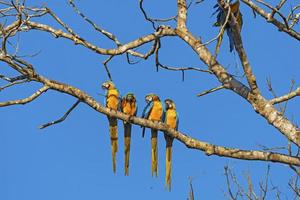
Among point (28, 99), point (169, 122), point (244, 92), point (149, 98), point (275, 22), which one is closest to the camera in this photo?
point (275, 22)

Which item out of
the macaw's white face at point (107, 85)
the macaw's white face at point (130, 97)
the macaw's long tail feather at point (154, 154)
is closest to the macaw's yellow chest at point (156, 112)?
the macaw's white face at point (130, 97)

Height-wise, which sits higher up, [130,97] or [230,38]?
[130,97]

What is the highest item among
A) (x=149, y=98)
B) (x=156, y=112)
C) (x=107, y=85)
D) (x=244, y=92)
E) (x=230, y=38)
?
(x=107, y=85)

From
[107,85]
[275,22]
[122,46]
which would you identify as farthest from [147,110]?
[275,22]

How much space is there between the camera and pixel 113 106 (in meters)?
9.01

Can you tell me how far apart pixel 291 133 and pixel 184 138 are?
3.30 ft

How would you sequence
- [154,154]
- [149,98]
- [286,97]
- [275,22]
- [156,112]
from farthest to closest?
[149,98], [156,112], [154,154], [286,97], [275,22]

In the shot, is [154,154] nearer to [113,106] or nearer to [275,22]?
[113,106]

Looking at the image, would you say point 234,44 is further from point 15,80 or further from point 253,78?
point 15,80

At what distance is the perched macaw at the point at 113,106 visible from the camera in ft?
27.5

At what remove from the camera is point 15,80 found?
609cm

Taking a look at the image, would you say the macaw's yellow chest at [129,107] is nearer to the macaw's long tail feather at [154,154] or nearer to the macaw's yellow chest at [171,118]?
the macaw's yellow chest at [171,118]

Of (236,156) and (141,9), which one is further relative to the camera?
(141,9)

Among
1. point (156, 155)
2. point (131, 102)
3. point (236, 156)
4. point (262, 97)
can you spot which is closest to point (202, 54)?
point (262, 97)
